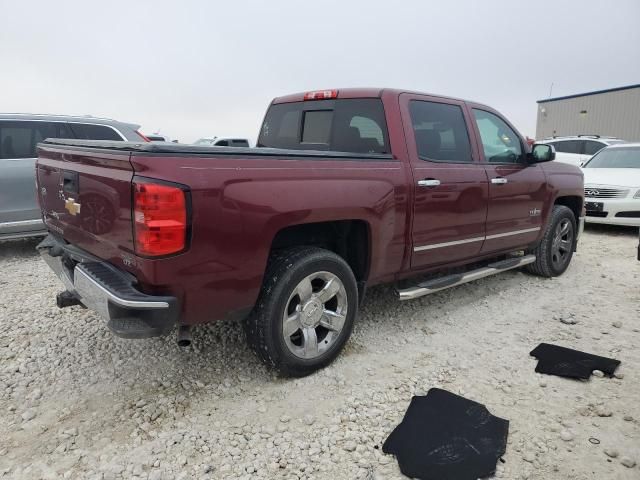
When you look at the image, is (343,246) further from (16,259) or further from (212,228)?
(16,259)

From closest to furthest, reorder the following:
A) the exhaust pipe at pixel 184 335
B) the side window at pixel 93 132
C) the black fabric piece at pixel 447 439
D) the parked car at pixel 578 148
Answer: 1. the black fabric piece at pixel 447 439
2. the exhaust pipe at pixel 184 335
3. the side window at pixel 93 132
4. the parked car at pixel 578 148

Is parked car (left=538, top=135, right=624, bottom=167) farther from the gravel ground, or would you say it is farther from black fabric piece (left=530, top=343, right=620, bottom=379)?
black fabric piece (left=530, top=343, right=620, bottom=379)

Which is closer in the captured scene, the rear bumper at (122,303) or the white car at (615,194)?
the rear bumper at (122,303)

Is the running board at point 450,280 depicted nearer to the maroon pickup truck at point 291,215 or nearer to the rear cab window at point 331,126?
the maroon pickup truck at point 291,215

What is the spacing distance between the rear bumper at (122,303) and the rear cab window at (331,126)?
1.99m

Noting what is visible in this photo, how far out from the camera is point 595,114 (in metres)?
27.0

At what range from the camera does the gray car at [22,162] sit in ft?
19.3

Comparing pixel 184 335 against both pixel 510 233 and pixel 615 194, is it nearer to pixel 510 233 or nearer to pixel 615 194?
pixel 510 233

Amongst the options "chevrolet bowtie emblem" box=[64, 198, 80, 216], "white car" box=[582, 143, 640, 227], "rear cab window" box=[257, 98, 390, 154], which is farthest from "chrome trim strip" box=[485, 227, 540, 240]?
"white car" box=[582, 143, 640, 227]

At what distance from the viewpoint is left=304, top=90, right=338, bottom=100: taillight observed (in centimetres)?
399

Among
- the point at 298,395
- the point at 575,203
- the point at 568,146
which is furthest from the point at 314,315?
the point at 568,146

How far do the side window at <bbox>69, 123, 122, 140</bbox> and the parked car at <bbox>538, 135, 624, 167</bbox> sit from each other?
38.1 ft

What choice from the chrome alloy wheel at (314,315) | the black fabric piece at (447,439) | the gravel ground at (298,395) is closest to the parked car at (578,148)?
the gravel ground at (298,395)

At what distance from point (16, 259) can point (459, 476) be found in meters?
5.84
